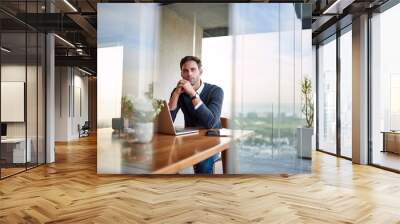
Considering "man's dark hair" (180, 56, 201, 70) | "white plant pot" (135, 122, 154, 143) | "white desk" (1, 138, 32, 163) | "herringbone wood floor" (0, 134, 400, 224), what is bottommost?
"herringbone wood floor" (0, 134, 400, 224)

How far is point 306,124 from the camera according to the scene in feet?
18.3

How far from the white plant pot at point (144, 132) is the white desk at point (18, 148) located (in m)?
2.22

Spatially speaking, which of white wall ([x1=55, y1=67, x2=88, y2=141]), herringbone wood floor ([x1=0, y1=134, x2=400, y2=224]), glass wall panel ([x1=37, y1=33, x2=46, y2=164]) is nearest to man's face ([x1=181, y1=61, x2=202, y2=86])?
herringbone wood floor ([x1=0, y1=134, x2=400, y2=224])

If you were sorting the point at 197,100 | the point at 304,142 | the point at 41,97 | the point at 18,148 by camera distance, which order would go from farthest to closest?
the point at 41,97 → the point at 18,148 → the point at 304,142 → the point at 197,100

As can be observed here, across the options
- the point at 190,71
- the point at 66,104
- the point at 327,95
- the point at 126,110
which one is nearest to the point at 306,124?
the point at 190,71

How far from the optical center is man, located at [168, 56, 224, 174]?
530 centimetres

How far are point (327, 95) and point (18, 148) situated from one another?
7163mm

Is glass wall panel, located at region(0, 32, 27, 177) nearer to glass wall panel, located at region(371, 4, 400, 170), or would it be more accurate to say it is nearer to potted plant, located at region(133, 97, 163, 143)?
potted plant, located at region(133, 97, 163, 143)

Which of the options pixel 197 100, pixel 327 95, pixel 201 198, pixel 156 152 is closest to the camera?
pixel 201 198

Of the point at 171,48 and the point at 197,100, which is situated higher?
the point at 171,48

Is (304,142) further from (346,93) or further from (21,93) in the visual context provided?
(21,93)

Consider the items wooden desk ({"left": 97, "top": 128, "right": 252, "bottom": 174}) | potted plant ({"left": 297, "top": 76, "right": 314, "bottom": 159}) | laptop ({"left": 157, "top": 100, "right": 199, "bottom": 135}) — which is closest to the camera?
wooden desk ({"left": 97, "top": 128, "right": 252, "bottom": 174})

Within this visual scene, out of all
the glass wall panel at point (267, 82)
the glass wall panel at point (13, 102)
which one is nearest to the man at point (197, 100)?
the glass wall panel at point (267, 82)

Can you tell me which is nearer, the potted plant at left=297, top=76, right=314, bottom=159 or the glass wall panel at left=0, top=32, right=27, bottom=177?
the potted plant at left=297, top=76, right=314, bottom=159
